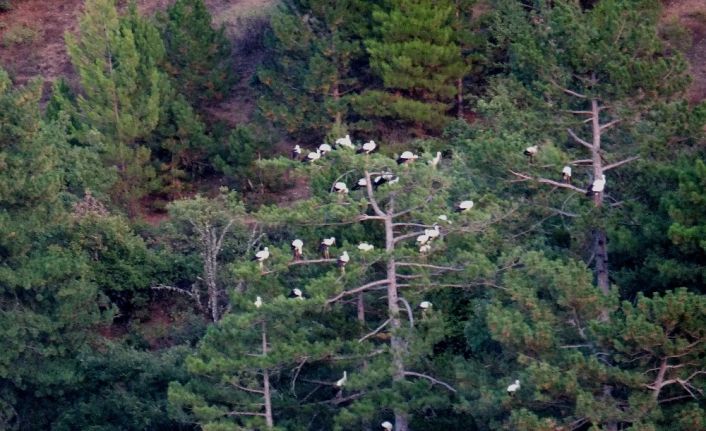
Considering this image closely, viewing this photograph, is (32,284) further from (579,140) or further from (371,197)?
(579,140)

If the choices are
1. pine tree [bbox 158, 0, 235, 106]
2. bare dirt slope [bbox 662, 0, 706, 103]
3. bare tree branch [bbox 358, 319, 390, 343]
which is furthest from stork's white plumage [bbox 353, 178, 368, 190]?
bare dirt slope [bbox 662, 0, 706, 103]

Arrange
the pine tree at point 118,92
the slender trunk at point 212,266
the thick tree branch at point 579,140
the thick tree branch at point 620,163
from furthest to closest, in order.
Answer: the pine tree at point 118,92 < the slender trunk at point 212,266 < the thick tree branch at point 579,140 < the thick tree branch at point 620,163

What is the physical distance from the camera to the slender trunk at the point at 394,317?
2267 centimetres

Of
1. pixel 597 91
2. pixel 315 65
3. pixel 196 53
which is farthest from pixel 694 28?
pixel 597 91

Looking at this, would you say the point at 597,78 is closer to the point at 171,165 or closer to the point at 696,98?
the point at 696,98

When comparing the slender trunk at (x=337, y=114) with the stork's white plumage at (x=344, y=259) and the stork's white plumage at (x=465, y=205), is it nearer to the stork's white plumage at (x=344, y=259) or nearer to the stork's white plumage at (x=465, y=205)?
the stork's white plumage at (x=465, y=205)

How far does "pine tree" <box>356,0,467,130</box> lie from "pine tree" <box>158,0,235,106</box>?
4.62 metres

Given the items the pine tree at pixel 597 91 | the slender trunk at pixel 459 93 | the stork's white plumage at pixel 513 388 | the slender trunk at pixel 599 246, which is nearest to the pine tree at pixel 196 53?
the slender trunk at pixel 459 93

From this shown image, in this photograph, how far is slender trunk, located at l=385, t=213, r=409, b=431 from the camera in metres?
22.7

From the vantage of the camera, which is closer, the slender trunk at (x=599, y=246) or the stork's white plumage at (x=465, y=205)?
the slender trunk at (x=599, y=246)

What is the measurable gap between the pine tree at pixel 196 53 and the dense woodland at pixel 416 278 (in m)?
5.40

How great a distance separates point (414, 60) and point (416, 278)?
13142mm

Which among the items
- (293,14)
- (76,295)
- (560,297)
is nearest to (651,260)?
(560,297)

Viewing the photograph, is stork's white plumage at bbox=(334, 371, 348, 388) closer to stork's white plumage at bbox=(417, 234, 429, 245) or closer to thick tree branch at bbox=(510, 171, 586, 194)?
stork's white plumage at bbox=(417, 234, 429, 245)
